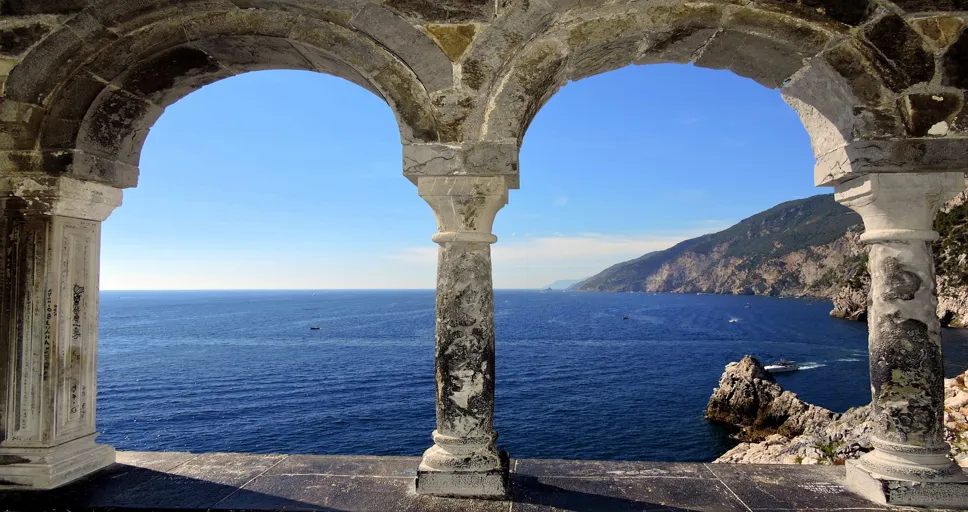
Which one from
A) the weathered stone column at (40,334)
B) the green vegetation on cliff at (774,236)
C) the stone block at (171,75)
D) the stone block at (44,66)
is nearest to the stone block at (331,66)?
the stone block at (171,75)

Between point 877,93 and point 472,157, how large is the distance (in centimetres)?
277

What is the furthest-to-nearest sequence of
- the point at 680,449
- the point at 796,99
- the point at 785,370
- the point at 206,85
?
1. the point at 785,370
2. the point at 680,449
3. the point at 206,85
4. the point at 796,99

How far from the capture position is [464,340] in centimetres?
379

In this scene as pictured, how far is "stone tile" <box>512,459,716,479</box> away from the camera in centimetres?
411

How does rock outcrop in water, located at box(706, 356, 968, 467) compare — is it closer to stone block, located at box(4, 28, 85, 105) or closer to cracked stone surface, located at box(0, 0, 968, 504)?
cracked stone surface, located at box(0, 0, 968, 504)

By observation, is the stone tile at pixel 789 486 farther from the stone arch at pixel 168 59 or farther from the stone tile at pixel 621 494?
the stone arch at pixel 168 59

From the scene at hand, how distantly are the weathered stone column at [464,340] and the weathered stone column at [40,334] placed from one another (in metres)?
2.64

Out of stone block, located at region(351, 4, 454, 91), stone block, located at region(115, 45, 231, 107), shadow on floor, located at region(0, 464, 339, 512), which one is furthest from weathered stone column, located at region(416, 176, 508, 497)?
stone block, located at region(115, 45, 231, 107)

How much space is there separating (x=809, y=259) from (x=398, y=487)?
148 meters

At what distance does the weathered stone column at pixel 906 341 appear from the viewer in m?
3.70

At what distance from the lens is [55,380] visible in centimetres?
408

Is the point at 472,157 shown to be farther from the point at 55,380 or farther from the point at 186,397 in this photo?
the point at 186,397

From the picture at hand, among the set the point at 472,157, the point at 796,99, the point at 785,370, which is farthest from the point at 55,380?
the point at 785,370

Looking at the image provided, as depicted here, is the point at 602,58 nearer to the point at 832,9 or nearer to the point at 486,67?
the point at 486,67
